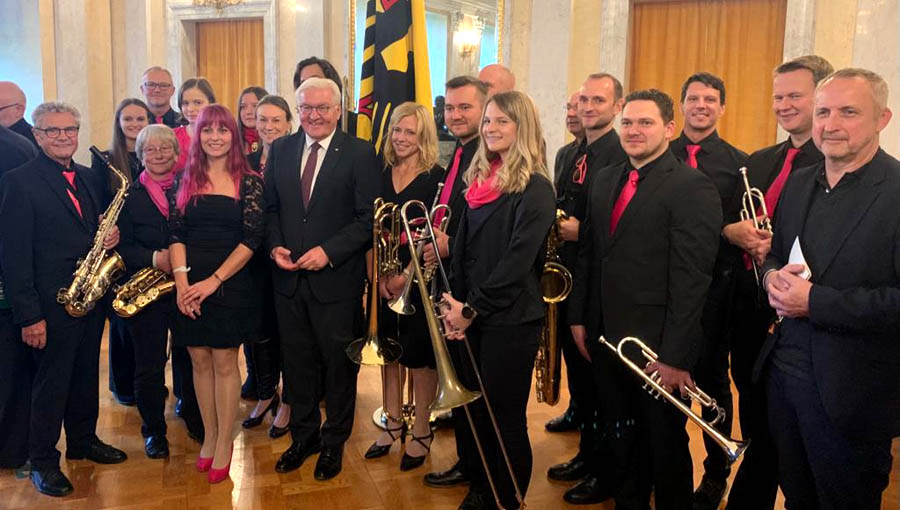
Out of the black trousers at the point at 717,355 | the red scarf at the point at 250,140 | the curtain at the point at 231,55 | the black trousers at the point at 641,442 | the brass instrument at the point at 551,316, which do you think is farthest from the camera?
the curtain at the point at 231,55

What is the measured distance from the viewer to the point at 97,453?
3.52 metres

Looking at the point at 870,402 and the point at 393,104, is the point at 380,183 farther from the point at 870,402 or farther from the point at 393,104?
the point at 870,402

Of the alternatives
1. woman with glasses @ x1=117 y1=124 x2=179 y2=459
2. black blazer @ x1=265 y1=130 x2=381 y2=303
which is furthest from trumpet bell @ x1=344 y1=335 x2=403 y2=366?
woman with glasses @ x1=117 y1=124 x2=179 y2=459

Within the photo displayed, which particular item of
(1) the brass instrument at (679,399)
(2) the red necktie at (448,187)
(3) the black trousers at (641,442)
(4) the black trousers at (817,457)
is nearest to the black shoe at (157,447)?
(2) the red necktie at (448,187)

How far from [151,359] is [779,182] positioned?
305cm

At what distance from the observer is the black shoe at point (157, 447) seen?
3570 millimetres

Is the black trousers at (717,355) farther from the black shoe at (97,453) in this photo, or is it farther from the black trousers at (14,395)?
the black trousers at (14,395)

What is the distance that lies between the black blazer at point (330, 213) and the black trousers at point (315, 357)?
0.06 m

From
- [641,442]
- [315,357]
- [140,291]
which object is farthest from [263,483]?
[641,442]

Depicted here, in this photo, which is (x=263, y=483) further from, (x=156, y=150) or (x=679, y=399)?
(x=679, y=399)

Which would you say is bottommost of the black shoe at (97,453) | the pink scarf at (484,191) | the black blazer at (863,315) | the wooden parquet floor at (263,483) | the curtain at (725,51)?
the wooden parquet floor at (263,483)

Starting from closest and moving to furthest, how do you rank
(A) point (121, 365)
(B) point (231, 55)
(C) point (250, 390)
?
(A) point (121, 365)
(C) point (250, 390)
(B) point (231, 55)

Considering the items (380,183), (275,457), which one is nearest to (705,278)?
→ (380,183)

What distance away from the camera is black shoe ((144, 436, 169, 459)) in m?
3.57
